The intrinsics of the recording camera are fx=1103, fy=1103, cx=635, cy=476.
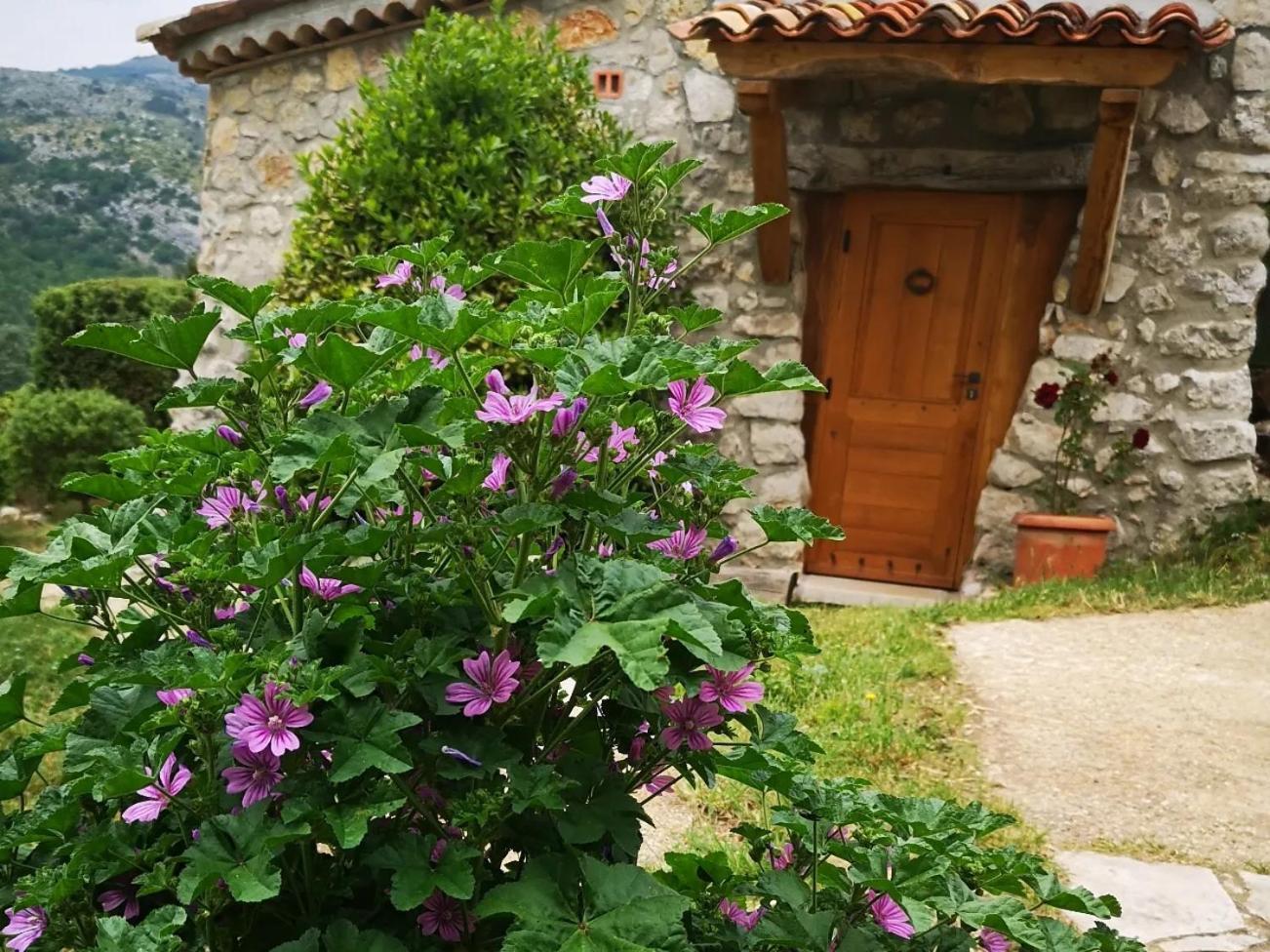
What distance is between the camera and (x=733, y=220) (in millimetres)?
1228

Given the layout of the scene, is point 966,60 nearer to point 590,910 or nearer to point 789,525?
point 789,525

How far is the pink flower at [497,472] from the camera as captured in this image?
1232mm

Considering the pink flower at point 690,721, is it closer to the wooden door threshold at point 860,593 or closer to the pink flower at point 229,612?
the pink flower at point 229,612

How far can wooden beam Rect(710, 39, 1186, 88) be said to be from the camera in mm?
4254

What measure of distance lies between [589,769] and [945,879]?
1.41ft

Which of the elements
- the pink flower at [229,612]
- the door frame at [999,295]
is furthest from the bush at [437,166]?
the pink flower at [229,612]

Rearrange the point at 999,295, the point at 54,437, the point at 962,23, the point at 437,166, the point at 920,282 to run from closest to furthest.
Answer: the point at 962,23 < the point at 437,166 < the point at 999,295 < the point at 920,282 < the point at 54,437

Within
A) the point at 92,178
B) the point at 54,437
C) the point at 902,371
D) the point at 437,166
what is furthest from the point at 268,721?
the point at 92,178

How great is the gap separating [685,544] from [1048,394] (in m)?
4.22

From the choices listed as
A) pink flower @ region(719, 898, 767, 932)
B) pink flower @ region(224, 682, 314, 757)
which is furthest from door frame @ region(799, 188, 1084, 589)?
pink flower @ region(224, 682, 314, 757)

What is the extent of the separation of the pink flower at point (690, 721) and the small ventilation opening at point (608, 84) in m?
4.70

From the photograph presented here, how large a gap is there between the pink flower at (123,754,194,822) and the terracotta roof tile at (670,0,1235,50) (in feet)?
12.8

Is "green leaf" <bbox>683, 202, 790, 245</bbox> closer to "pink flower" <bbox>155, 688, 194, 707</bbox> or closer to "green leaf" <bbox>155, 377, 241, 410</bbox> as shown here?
"green leaf" <bbox>155, 377, 241, 410</bbox>

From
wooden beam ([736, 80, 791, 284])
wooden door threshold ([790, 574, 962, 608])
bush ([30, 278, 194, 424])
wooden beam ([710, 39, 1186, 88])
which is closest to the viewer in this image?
wooden beam ([710, 39, 1186, 88])
